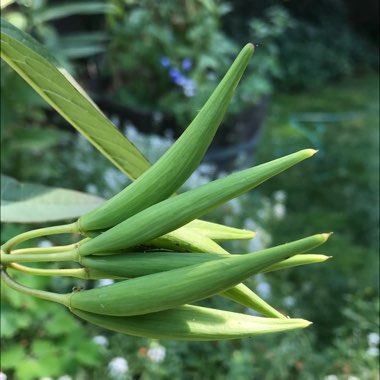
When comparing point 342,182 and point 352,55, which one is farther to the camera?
point 352,55

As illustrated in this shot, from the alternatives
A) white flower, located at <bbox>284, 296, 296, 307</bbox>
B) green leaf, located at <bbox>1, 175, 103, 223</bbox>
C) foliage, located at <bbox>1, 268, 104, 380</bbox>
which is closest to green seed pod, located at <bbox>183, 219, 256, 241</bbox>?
green leaf, located at <bbox>1, 175, 103, 223</bbox>

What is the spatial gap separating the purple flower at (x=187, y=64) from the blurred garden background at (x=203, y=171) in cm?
1

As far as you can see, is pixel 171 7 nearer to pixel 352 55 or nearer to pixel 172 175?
pixel 172 175

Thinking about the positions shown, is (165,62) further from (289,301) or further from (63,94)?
(63,94)

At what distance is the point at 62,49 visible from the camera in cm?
263

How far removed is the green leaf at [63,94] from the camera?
0.46 metres

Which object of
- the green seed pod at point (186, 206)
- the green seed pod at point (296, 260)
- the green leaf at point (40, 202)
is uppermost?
the green seed pod at point (186, 206)

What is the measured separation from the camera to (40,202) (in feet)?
2.36

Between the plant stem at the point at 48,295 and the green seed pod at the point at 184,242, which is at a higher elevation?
the green seed pod at the point at 184,242

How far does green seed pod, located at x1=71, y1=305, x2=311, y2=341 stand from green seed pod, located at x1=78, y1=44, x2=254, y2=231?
0.07 meters

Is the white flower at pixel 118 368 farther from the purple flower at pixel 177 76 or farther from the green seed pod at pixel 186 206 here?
the purple flower at pixel 177 76

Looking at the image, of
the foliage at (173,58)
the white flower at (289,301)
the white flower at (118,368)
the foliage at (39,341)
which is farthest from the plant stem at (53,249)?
the foliage at (173,58)

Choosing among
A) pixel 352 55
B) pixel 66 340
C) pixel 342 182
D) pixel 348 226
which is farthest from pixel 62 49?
pixel 352 55

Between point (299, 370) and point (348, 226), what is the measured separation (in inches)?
63.2
